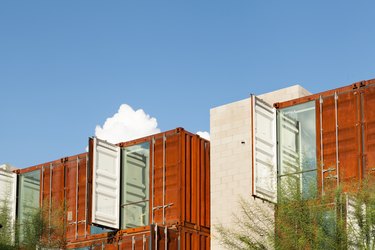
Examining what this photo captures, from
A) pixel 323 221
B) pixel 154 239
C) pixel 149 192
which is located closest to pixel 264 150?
pixel 154 239

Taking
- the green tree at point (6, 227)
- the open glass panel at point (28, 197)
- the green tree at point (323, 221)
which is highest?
the open glass panel at point (28, 197)

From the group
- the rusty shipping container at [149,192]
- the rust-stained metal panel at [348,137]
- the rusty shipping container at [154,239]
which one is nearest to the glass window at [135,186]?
the rusty shipping container at [149,192]

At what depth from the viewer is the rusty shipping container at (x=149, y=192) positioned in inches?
1609

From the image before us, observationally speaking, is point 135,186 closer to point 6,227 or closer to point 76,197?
point 76,197

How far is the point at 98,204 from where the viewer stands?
4216 centimetres

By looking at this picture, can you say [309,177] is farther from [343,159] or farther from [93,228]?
[93,228]

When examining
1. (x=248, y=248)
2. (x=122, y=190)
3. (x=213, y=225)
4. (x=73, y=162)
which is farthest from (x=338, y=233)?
(x=73, y=162)

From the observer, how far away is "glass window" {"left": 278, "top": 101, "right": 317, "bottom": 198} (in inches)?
1447

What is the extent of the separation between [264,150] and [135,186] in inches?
316

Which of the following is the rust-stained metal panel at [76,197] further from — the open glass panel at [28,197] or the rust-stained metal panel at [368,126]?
the rust-stained metal panel at [368,126]

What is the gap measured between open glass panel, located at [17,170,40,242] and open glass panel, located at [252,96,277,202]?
1553 centimetres

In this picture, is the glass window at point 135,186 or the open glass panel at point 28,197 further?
the open glass panel at point 28,197

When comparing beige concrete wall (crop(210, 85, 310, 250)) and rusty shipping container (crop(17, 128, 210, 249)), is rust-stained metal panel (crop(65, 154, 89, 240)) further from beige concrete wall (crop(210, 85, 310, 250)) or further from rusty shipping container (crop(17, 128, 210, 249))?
beige concrete wall (crop(210, 85, 310, 250))

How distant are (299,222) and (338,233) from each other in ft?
5.28
